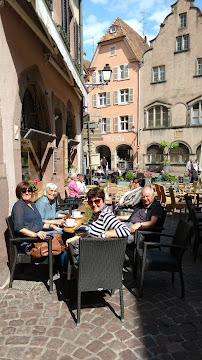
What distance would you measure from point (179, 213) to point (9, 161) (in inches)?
255

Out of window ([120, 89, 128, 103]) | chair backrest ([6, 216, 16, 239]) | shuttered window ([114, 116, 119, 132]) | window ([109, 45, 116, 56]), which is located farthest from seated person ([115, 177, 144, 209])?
window ([109, 45, 116, 56])

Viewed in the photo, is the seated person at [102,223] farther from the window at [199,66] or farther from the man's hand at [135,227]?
the window at [199,66]

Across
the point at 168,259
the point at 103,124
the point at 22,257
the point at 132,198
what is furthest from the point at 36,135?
the point at 103,124

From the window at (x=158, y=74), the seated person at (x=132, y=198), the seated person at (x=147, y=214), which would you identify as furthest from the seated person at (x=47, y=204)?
the window at (x=158, y=74)

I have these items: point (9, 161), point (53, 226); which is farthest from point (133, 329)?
point (9, 161)

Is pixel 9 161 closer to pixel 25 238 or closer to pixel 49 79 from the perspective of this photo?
pixel 25 238

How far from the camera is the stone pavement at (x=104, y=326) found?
2.52m

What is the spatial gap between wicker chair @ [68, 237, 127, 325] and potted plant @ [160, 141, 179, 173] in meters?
19.1

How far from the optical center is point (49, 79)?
6945 mm

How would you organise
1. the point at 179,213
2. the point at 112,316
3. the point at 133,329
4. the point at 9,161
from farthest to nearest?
the point at 179,213, the point at 9,161, the point at 112,316, the point at 133,329

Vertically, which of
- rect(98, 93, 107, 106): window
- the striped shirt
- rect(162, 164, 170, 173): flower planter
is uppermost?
rect(98, 93, 107, 106): window

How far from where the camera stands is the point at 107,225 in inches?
124

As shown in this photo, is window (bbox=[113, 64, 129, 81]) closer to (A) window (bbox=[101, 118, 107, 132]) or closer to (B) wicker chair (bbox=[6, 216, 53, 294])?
(A) window (bbox=[101, 118, 107, 132])

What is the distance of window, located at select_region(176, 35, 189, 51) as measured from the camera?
21050 millimetres
